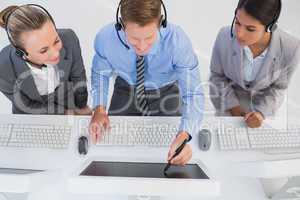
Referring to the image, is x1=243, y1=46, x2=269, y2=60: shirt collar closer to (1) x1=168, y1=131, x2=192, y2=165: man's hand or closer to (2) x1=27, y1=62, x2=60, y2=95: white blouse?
(1) x1=168, y1=131, x2=192, y2=165: man's hand

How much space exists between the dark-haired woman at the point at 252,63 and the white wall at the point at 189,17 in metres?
0.03

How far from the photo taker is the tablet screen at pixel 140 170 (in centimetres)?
124

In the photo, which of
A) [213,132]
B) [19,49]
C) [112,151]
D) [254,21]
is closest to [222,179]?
[213,132]

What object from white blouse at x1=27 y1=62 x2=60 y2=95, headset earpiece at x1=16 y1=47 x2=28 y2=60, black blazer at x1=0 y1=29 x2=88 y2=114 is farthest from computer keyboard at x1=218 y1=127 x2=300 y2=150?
headset earpiece at x1=16 y1=47 x2=28 y2=60

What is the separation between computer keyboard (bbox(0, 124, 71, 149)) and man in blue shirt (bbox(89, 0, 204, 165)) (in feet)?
0.42

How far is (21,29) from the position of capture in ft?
4.65

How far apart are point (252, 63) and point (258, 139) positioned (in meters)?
0.33

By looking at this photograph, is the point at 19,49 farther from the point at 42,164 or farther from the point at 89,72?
the point at 42,164

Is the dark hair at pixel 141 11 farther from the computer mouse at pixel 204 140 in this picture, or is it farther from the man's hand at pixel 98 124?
the computer mouse at pixel 204 140

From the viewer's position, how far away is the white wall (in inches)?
56.5

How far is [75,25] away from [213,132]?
0.75 meters

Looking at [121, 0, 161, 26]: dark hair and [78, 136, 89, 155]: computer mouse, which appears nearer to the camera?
[121, 0, 161, 26]: dark hair

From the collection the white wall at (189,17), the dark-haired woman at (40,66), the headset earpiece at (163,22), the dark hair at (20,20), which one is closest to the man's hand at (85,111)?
the dark-haired woman at (40,66)

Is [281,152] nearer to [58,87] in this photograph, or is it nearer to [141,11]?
[141,11]
